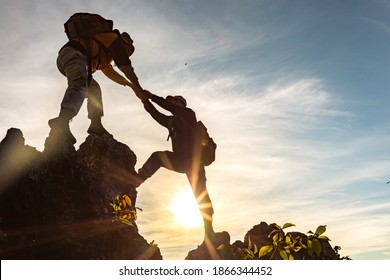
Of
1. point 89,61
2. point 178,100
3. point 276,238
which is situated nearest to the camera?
point 276,238

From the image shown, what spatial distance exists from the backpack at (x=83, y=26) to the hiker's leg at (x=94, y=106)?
1.75 m

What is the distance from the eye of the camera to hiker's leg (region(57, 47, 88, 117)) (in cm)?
798

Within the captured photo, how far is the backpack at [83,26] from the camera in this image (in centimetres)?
941

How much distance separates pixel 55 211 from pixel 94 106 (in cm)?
420

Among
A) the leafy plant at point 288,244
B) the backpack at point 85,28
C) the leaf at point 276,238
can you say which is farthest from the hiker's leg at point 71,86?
the leaf at point 276,238

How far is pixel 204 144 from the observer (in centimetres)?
1072

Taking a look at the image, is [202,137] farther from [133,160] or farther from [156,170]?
[133,160]

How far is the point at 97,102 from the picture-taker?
10758 mm

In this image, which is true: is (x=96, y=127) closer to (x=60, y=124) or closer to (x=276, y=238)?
(x=60, y=124)

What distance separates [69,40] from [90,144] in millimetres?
3252

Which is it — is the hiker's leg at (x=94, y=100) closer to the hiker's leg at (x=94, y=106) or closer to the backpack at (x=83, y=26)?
the hiker's leg at (x=94, y=106)

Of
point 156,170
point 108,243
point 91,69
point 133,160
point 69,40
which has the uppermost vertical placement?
point 69,40

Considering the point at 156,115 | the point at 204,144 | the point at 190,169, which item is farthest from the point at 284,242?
the point at 156,115
